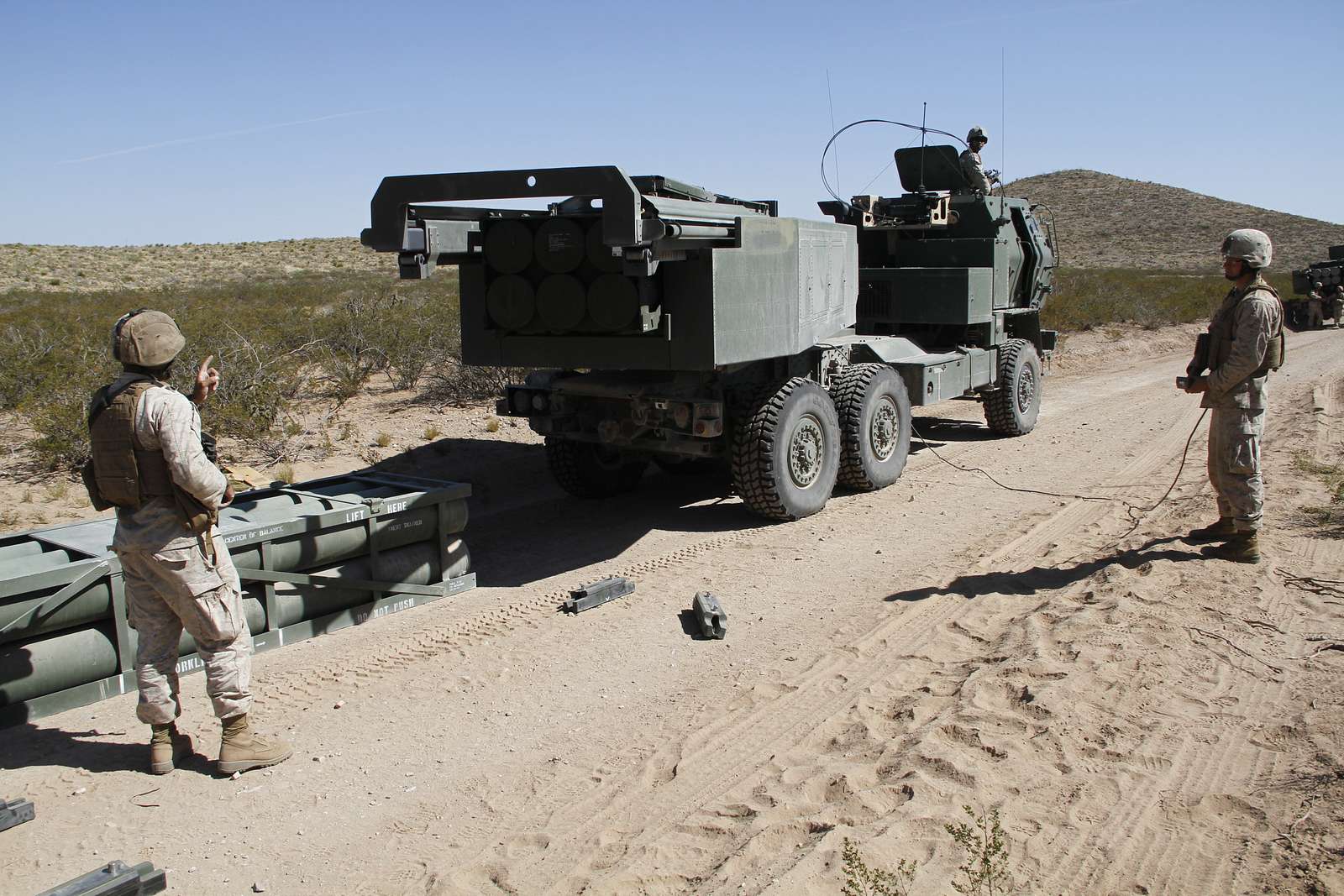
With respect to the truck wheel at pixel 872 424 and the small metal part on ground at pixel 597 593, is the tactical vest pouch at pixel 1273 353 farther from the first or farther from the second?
the small metal part on ground at pixel 597 593

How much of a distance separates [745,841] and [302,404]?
9305 millimetres

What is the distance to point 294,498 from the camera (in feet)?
19.7

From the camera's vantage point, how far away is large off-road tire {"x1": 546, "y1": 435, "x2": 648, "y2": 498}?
859 cm

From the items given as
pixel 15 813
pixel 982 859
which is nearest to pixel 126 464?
pixel 15 813

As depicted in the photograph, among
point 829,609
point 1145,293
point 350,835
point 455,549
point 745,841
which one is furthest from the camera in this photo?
point 1145,293

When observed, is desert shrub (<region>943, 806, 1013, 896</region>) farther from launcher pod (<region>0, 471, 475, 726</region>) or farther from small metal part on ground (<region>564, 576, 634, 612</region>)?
launcher pod (<region>0, 471, 475, 726</region>)

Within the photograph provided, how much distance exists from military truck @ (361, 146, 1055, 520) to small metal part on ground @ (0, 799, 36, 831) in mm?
3633

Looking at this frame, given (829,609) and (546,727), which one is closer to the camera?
(546,727)

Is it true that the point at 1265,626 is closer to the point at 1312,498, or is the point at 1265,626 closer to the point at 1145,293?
the point at 1312,498

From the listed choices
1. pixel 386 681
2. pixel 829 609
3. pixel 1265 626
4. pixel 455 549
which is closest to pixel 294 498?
pixel 455 549

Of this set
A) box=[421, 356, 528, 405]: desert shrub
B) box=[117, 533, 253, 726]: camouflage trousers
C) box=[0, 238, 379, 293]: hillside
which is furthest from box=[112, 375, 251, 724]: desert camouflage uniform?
box=[0, 238, 379, 293]: hillside

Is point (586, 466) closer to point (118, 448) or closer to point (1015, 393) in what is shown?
point (118, 448)

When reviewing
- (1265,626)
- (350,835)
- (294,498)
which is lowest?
(350,835)

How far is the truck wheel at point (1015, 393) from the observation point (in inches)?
455
